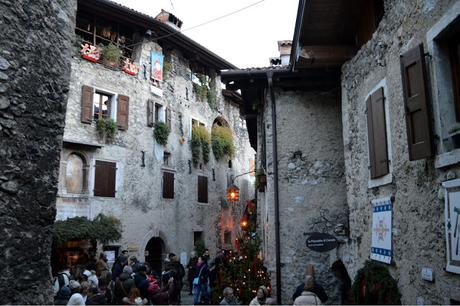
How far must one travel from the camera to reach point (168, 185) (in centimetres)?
1838

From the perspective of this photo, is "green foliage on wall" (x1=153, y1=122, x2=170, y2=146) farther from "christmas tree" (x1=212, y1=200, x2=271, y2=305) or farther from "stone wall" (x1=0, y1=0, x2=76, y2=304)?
"stone wall" (x1=0, y1=0, x2=76, y2=304)

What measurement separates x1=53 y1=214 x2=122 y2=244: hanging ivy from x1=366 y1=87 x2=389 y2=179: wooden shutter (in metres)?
10.2

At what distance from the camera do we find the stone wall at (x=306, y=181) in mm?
8523

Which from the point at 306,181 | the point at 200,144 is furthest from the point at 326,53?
the point at 200,144

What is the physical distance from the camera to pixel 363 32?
7238 millimetres

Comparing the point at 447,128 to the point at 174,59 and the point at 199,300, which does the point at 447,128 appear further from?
the point at 174,59

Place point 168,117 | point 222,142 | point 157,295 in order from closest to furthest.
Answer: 1. point 157,295
2. point 168,117
3. point 222,142

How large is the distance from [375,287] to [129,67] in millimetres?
13864

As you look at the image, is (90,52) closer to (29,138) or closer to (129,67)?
(129,67)

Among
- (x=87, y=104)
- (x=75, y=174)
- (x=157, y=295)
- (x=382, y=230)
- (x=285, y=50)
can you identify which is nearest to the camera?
(x=382, y=230)

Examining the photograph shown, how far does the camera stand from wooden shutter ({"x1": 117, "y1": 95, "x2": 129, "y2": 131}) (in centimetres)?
1612

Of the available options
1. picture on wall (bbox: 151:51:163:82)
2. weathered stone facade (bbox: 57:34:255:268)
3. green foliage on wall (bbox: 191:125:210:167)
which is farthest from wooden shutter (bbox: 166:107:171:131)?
green foliage on wall (bbox: 191:125:210:167)

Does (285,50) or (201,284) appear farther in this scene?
(285,50)

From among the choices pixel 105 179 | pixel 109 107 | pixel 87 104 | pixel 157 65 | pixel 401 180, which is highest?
pixel 157 65
